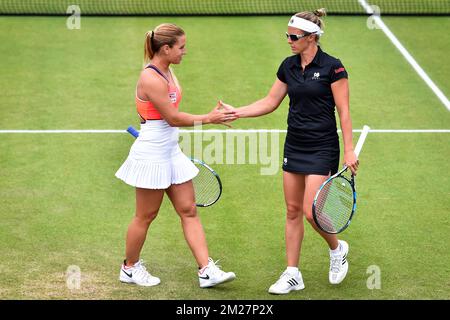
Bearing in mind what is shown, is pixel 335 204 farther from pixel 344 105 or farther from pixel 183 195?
pixel 183 195

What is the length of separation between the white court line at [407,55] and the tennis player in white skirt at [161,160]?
20.7ft

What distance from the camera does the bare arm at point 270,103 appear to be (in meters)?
8.59

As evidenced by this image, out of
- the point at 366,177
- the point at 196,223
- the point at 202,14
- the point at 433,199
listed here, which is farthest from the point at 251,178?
the point at 202,14

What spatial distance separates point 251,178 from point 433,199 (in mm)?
2059

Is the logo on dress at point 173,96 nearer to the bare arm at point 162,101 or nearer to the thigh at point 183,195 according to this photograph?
the bare arm at point 162,101

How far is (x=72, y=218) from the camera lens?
10.0 metres

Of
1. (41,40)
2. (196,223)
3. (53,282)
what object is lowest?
(53,282)

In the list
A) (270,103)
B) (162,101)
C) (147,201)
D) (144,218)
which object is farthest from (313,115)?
(144,218)

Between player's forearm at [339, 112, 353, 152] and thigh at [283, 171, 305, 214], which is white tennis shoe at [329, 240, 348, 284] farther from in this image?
player's forearm at [339, 112, 353, 152]

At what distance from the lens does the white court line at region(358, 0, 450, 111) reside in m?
14.2

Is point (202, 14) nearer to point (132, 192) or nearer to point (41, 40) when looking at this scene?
point (41, 40)

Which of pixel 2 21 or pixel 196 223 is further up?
pixel 2 21

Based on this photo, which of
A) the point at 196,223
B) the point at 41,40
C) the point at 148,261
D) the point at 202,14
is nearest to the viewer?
the point at 196,223

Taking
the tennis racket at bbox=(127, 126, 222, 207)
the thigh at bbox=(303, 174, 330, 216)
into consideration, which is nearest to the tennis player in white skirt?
the tennis racket at bbox=(127, 126, 222, 207)
